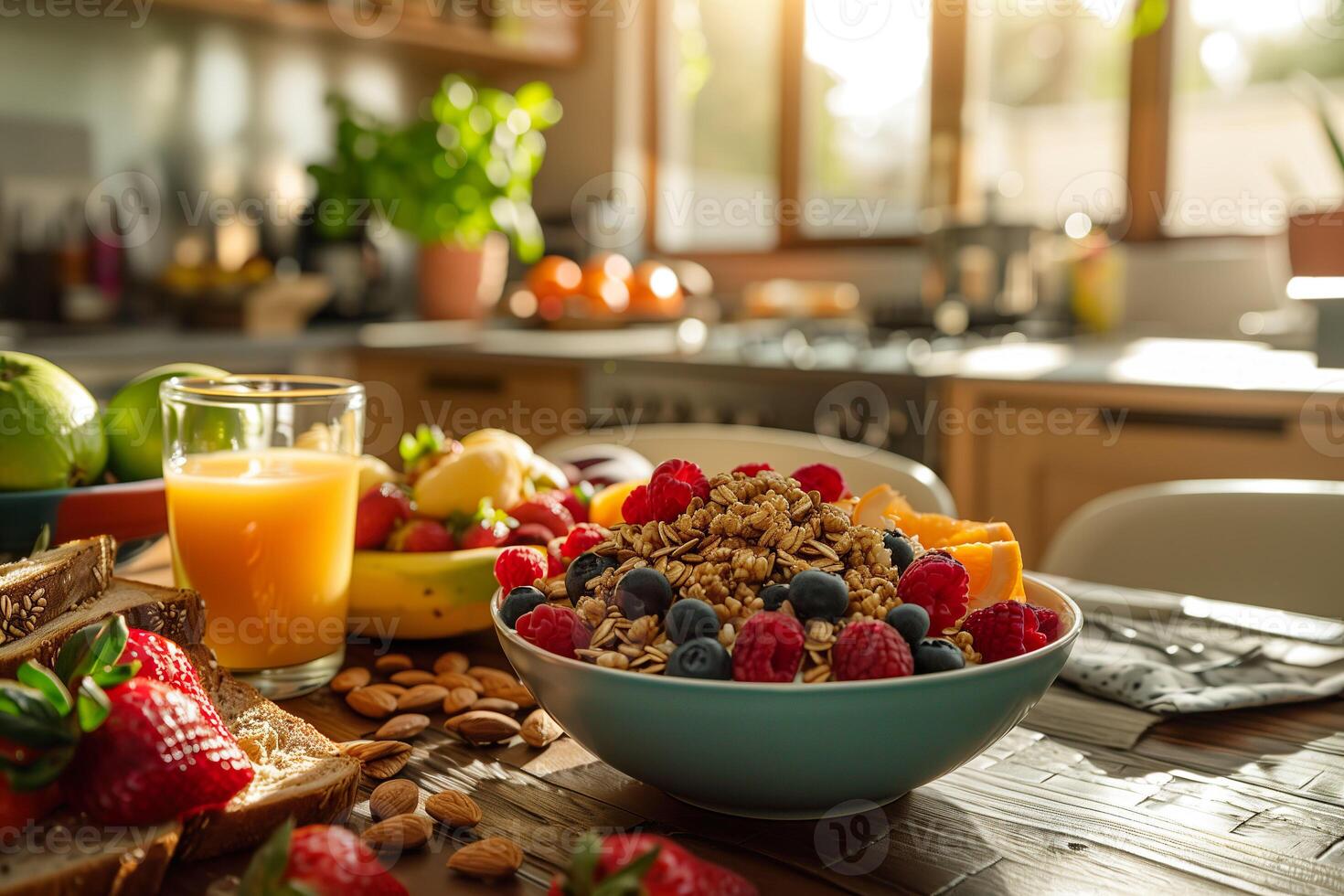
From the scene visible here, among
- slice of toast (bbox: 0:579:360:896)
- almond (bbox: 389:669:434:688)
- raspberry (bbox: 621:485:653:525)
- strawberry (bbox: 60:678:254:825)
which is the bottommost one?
almond (bbox: 389:669:434:688)

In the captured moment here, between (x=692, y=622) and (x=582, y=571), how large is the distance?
100 millimetres

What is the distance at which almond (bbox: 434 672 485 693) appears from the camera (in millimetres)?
777

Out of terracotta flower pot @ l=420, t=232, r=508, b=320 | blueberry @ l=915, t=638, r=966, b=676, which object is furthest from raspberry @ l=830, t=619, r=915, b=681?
terracotta flower pot @ l=420, t=232, r=508, b=320

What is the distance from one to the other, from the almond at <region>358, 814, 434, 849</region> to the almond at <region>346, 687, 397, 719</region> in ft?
0.57

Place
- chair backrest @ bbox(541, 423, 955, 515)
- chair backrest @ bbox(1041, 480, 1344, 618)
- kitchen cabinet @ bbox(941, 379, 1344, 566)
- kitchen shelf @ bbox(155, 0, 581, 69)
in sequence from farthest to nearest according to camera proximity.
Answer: kitchen shelf @ bbox(155, 0, 581, 69), kitchen cabinet @ bbox(941, 379, 1344, 566), chair backrest @ bbox(541, 423, 955, 515), chair backrest @ bbox(1041, 480, 1344, 618)

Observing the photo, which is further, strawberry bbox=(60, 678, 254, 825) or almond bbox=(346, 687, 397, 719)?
almond bbox=(346, 687, 397, 719)

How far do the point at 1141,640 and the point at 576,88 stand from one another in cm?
330

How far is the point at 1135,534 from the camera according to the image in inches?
48.6

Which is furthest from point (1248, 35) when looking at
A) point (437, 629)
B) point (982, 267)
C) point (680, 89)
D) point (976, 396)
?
point (437, 629)

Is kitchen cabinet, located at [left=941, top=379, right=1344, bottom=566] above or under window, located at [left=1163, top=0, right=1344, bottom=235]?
under

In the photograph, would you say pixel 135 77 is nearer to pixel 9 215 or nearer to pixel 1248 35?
pixel 9 215

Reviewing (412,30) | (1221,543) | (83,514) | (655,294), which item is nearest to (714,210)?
(655,294)

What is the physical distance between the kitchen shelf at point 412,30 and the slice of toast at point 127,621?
8.67ft

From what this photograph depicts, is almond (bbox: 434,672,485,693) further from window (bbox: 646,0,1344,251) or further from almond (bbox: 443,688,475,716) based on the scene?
window (bbox: 646,0,1344,251)
